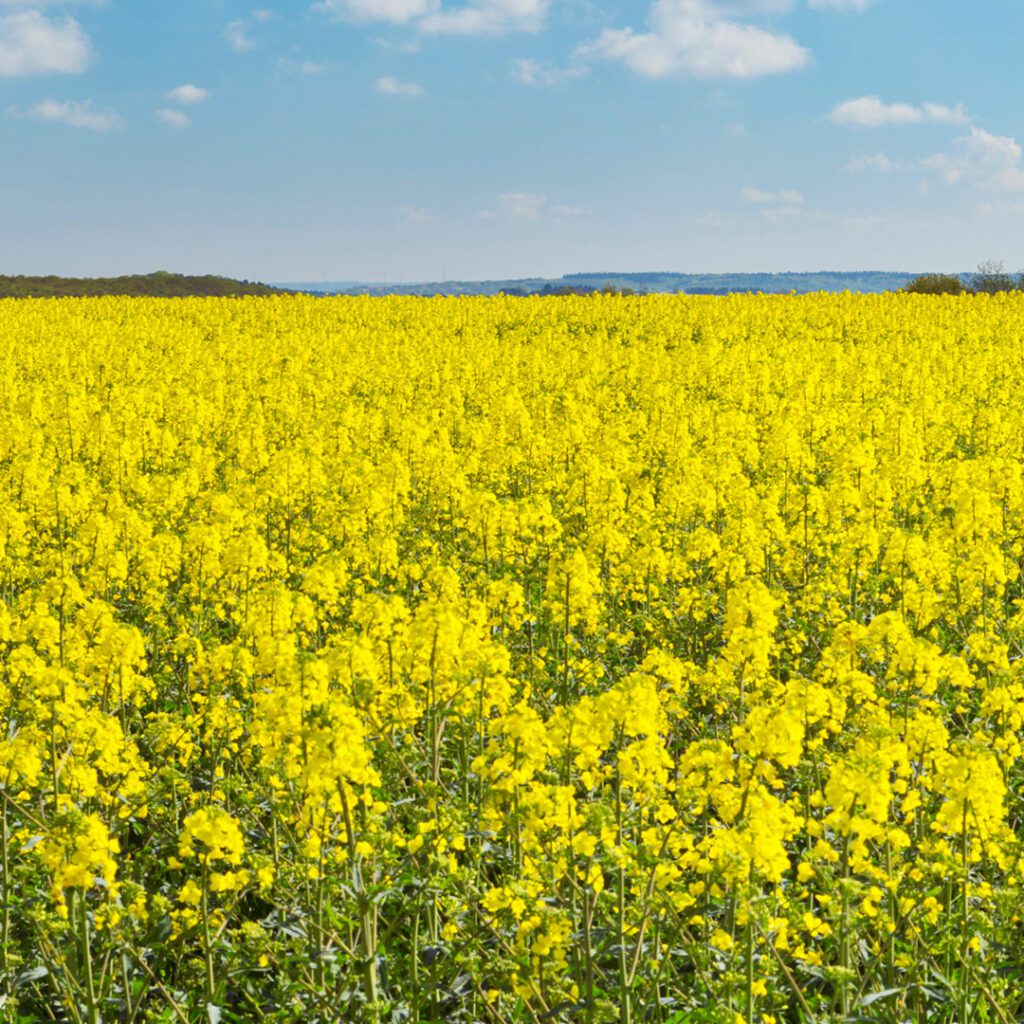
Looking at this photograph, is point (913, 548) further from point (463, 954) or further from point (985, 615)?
point (463, 954)

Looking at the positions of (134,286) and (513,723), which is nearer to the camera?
(513,723)

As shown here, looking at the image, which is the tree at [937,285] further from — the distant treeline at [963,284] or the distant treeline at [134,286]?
the distant treeline at [134,286]

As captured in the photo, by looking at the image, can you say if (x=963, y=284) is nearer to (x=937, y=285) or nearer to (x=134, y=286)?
(x=937, y=285)

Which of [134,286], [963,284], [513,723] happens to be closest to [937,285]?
[963,284]

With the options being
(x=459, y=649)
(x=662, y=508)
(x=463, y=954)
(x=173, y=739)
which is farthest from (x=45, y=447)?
(x=463, y=954)

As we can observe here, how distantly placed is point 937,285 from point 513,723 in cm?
5067

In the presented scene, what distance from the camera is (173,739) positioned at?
564cm

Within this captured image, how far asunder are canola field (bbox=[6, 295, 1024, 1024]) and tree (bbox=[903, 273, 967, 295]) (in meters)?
37.2

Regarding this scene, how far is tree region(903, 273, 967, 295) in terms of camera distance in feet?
161

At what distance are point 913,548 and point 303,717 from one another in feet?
16.6

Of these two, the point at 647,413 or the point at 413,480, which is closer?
the point at 413,480

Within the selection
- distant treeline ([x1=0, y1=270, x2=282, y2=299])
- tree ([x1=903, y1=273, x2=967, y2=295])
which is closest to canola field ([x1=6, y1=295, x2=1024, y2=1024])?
tree ([x1=903, y1=273, x2=967, y2=295])

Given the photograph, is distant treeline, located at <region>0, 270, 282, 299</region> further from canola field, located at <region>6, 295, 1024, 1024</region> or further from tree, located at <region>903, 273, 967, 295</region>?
canola field, located at <region>6, 295, 1024, 1024</region>

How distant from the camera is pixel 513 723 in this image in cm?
411
